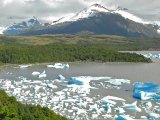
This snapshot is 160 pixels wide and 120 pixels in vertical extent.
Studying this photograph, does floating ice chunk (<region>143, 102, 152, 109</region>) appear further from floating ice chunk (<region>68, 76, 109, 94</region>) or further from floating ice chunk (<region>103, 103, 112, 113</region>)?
floating ice chunk (<region>68, 76, 109, 94</region>)

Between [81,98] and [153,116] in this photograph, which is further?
[81,98]

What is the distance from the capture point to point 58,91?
55375 mm

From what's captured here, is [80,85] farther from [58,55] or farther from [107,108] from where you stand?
[58,55]

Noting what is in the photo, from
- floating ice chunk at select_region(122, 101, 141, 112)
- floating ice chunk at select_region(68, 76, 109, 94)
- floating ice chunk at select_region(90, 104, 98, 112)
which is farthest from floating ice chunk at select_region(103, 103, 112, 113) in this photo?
floating ice chunk at select_region(68, 76, 109, 94)

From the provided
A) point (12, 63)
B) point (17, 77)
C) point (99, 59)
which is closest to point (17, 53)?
point (12, 63)

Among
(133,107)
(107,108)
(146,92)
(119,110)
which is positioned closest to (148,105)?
(133,107)

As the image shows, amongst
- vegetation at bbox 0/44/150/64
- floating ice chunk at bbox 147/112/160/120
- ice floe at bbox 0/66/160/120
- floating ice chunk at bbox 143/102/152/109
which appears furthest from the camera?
vegetation at bbox 0/44/150/64

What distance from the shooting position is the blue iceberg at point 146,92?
164ft

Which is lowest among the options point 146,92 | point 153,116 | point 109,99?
point 153,116

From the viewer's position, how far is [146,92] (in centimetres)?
5209

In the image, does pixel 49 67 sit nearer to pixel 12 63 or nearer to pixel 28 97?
pixel 12 63

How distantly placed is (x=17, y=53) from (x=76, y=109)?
6946 centimetres

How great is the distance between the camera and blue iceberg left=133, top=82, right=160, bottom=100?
50.1 metres

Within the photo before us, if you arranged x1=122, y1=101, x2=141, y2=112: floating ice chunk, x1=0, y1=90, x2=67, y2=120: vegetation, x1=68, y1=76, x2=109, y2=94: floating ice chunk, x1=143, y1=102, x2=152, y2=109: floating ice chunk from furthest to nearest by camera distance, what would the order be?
x1=68, y1=76, x2=109, y2=94: floating ice chunk → x1=143, y1=102, x2=152, y2=109: floating ice chunk → x1=122, y1=101, x2=141, y2=112: floating ice chunk → x1=0, y1=90, x2=67, y2=120: vegetation
